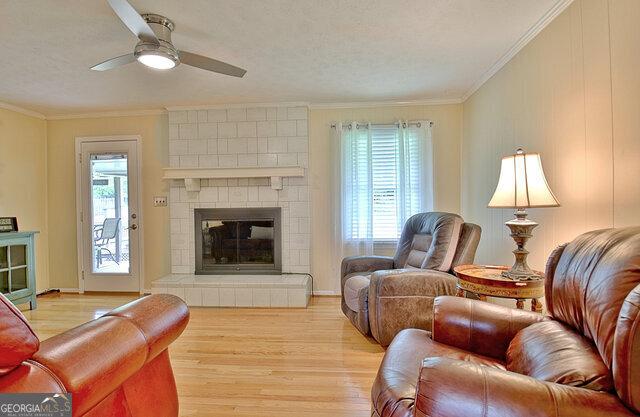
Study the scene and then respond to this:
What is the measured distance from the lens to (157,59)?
2.11 m

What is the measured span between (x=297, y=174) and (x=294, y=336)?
1.77 m

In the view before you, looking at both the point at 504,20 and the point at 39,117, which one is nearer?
the point at 504,20

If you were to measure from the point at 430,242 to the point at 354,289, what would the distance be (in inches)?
31.3

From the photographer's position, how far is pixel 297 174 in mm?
3760

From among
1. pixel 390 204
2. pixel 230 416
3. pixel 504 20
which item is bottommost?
pixel 230 416

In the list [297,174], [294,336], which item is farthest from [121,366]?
[297,174]

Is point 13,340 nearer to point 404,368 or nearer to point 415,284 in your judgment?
point 404,368

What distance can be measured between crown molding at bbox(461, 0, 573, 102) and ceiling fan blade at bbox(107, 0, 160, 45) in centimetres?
237

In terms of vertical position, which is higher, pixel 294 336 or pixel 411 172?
pixel 411 172

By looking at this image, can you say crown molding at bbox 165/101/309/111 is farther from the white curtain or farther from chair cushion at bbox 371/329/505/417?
chair cushion at bbox 371/329/505/417

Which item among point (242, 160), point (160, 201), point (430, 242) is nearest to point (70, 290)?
point (160, 201)

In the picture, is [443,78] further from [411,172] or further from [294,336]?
[294,336]

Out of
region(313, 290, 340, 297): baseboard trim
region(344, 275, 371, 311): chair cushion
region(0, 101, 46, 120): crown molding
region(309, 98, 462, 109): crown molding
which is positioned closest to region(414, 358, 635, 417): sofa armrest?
region(344, 275, 371, 311): chair cushion

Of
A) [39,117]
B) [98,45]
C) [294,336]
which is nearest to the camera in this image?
[98,45]
